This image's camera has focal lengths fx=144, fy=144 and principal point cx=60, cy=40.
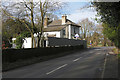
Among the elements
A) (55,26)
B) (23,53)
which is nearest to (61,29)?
(55,26)

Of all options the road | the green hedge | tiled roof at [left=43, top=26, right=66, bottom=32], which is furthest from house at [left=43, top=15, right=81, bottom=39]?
the road

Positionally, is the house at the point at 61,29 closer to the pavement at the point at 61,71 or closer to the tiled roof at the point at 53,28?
the tiled roof at the point at 53,28

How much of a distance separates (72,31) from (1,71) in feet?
136

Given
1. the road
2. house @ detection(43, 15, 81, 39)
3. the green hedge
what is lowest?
the road

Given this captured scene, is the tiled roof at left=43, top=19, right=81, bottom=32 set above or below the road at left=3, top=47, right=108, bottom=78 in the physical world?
above

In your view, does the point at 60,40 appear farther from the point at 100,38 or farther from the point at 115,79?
the point at 100,38

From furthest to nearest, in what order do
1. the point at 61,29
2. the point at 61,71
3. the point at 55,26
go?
the point at 55,26, the point at 61,29, the point at 61,71

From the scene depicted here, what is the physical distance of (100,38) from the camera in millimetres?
82125

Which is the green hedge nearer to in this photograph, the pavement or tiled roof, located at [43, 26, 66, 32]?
the pavement

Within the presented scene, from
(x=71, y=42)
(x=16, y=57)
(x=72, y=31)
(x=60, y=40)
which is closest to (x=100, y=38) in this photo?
(x=72, y=31)

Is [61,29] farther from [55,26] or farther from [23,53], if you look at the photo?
[23,53]

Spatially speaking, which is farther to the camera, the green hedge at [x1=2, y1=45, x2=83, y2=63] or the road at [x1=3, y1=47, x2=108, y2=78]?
the green hedge at [x1=2, y1=45, x2=83, y2=63]

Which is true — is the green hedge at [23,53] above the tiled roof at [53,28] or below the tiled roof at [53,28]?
below

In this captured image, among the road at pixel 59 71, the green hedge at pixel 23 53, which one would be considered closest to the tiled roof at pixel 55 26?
the green hedge at pixel 23 53
